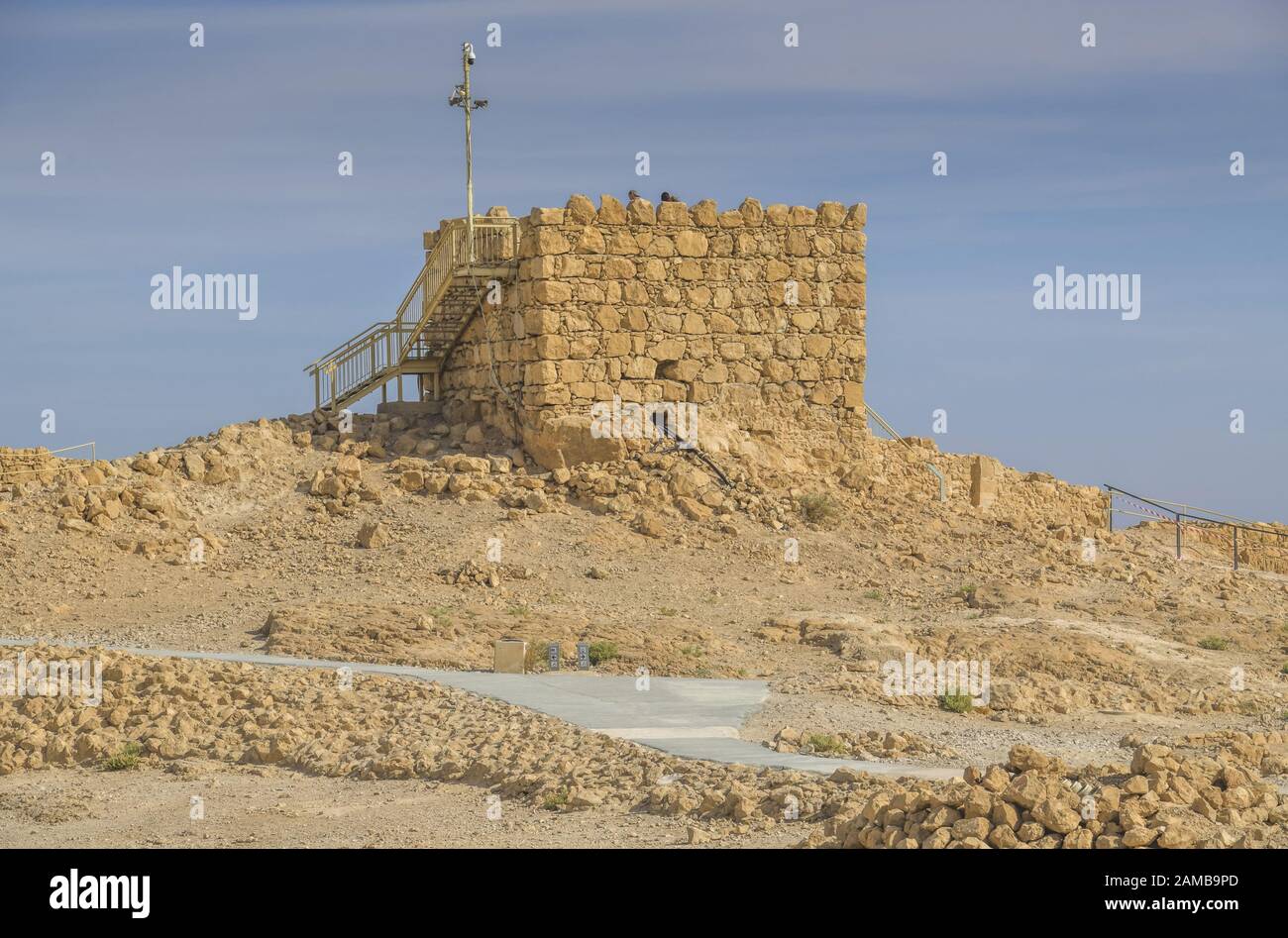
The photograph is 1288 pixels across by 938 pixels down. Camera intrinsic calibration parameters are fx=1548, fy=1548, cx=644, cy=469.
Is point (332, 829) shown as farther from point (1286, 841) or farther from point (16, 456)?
point (16, 456)

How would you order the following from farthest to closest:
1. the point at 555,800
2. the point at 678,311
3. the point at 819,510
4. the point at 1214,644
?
the point at 678,311, the point at 819,510, the point at 1214,644, the point at 555,800

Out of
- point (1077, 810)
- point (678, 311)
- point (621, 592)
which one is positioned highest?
point (678, 311)

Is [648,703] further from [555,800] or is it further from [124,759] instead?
[124,759]

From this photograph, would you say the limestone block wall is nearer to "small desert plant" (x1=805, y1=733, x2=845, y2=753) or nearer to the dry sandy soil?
the dry sandy soil

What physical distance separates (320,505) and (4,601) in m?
4.92

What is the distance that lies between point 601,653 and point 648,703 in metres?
2.73

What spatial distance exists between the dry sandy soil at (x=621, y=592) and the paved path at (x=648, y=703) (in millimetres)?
453

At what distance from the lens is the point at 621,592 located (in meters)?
20.9

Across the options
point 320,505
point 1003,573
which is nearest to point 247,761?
point 320,505

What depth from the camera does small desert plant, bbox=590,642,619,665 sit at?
17.2 m

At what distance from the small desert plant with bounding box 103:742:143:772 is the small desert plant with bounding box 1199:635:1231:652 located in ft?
44.3

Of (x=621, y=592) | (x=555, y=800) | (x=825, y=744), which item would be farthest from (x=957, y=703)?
(x=555, y=800)

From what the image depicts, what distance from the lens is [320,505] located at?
75.4 feet

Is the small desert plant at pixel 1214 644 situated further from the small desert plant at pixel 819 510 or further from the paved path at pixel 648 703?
the paved path at pixel 648 703
